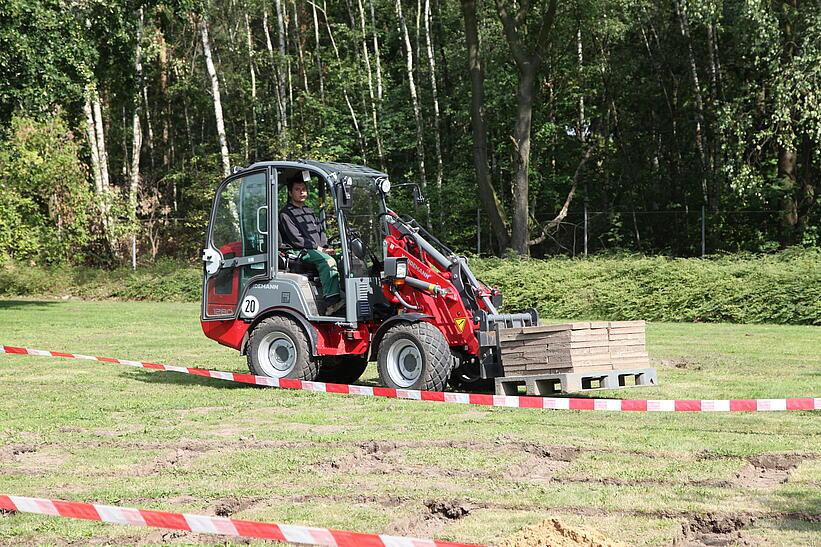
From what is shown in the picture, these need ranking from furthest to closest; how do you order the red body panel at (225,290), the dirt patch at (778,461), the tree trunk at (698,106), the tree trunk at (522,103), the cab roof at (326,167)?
the tree trunk at (698,106) → the tree trunk at (522,103) → the red body panel at (225,290) → the cab roof at (326,167) → the dirt patch at (778,461)

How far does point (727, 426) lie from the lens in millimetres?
9859

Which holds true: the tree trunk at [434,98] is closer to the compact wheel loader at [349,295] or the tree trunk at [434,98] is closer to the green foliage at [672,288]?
the green foliage at [672,288]

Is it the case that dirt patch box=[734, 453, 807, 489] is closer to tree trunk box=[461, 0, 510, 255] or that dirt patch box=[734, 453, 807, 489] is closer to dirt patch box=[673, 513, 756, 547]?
dirt patch box=[673, 513, 756, 547]

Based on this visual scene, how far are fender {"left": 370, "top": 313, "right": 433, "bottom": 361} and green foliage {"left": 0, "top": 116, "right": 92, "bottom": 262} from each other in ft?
62.3

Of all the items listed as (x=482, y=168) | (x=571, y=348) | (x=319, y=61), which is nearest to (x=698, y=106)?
(x=482, y=168)

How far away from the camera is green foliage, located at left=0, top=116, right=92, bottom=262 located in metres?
30.0

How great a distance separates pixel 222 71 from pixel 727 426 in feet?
130

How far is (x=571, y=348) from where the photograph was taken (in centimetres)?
1079

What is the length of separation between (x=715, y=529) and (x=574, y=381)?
185 inches

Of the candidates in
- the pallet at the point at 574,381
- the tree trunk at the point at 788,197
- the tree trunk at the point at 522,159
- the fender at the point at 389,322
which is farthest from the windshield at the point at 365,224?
the tree trunk at the point at 788,197

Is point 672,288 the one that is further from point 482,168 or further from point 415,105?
point 415,105

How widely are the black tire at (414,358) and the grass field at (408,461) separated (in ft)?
1.30

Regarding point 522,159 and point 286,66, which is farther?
point 286,66

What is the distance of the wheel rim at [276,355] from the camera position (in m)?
12.8
